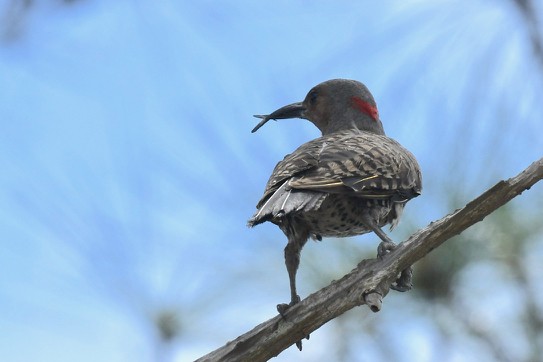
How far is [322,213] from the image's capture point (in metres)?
4.77

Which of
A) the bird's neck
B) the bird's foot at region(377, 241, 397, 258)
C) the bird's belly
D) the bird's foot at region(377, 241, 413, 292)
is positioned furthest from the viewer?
the bird's neck

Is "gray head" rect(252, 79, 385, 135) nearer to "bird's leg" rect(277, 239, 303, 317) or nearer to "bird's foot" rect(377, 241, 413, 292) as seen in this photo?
"bird's leg" rect(277, 239, 303, 317)

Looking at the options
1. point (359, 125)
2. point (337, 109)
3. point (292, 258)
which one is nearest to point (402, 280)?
point (292, 258)

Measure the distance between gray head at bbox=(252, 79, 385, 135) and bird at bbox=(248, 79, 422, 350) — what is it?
838 millimetres

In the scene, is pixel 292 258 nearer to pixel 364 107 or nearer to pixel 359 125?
pixel 359 125

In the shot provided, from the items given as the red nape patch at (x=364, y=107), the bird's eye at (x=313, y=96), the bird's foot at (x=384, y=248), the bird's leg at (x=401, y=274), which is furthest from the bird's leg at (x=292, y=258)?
the bird's eye at (x=313, y=96)

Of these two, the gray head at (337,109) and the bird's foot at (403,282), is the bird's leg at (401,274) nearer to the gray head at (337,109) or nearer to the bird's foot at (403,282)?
the bird's foot at (403,282)

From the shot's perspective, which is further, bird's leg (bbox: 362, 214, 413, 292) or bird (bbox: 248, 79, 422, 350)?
bird (bbox: 248, 79, 422, 350)

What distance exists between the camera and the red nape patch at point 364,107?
6457mm

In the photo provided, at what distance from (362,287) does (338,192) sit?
2.71 feet

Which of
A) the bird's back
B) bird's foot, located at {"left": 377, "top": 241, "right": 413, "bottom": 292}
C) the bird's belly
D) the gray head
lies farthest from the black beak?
bird's foot, located at {"left": 377, "top": 241, "right": 413, "bottom": 292}

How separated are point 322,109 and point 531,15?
2201 millimetres

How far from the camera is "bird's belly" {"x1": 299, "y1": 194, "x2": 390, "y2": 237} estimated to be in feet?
15.6

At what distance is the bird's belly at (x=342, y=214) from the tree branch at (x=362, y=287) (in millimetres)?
770
